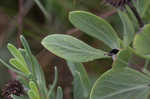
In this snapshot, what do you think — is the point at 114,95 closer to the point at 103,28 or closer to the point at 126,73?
the point at 126,73

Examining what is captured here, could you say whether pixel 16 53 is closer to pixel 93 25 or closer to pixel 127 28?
pixel 93 25

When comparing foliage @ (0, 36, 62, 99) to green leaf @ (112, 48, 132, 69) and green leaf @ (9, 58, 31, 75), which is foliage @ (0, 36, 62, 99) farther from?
green leaf @ (112, 48, 132, 69)

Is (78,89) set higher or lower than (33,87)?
lower

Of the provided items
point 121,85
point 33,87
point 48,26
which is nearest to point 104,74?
point 121,85

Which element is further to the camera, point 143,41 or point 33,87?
point 33,87

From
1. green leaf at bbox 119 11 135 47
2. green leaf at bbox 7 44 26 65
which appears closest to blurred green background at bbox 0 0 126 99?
green leaf at bbox 119 11 135 47

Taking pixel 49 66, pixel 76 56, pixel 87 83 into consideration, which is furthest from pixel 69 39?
pixel 49 66
